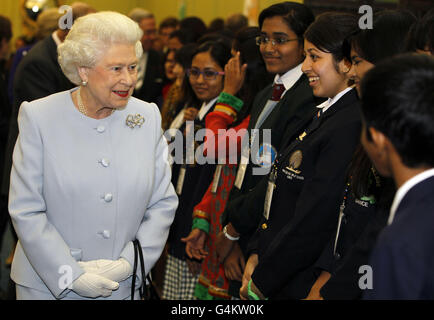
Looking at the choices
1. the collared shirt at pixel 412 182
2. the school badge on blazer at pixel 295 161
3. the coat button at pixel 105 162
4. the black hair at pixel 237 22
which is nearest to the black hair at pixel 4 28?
the black hair at pixel 237 22

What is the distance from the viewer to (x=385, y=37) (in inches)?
91.5

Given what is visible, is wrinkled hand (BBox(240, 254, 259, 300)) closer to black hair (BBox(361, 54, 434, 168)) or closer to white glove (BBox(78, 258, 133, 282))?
white glove (BBox(78, 258, 133, 282))

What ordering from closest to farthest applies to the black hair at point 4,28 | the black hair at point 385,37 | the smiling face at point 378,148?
the smiling face at point 378,148 < the black hair at point 385,37 < the black hair at point 4,28

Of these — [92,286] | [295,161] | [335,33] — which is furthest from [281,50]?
[92,286]

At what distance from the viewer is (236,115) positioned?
3641 mm

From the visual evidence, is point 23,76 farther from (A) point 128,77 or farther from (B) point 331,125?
(B) point 331,125

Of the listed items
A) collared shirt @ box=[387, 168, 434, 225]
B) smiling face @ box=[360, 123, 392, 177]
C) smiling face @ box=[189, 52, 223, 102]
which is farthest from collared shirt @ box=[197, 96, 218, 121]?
collared shirt @ box=[387, 168, 434, 225]

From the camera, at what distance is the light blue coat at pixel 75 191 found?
239 cm

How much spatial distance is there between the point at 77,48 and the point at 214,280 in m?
1.73

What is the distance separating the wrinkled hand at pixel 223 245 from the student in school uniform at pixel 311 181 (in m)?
0.46

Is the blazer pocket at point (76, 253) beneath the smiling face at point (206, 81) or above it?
beneath

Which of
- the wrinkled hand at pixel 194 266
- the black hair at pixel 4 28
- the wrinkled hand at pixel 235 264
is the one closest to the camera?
the wrinkled hand at pixel 235 264

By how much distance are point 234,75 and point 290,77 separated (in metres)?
0.52

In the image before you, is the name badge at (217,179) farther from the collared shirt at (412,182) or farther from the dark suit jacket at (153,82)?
the dark suit jacket at (153,82)
